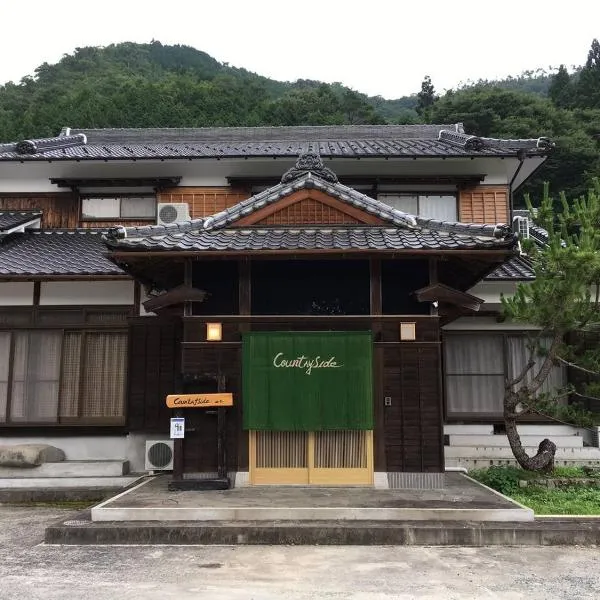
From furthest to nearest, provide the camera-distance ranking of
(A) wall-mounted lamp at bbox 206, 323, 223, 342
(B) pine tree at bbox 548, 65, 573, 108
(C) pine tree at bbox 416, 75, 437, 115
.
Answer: (C) pine tree at bbox 416, 75, 437, 115
(B) pine tree at bbox 548, 65, 573, 108
(A) wall-mounted lamp at bbox 206, 323, 223, 342

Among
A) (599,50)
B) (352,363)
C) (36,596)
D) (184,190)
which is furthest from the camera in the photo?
(599,50)

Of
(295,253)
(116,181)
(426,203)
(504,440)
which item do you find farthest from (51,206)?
(504,440)

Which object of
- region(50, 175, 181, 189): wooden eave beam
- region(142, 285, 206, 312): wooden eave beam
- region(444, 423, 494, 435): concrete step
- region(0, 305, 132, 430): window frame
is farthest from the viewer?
region(50, 175, 181, 189): wooden eave beam

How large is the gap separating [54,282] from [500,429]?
10540 mm

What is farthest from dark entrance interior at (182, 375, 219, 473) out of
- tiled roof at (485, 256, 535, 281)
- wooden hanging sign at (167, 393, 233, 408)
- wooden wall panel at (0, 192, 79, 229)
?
wooden wall panel at (0, 192, 79, 229)

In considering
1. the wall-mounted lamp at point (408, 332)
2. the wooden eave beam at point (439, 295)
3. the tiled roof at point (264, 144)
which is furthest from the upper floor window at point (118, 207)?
the wooden eave beam at point (439, 295)

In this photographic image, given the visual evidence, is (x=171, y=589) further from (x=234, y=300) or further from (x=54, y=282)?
(x=54, y=282)

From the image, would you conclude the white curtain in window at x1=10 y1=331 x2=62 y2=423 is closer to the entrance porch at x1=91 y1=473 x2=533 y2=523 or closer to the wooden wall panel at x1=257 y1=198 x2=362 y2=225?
the entrance porch at x1=91 y1=473 x2=533 y2=523

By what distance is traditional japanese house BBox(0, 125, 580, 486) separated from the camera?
31.6ft

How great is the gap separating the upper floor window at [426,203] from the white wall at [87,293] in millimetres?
6666

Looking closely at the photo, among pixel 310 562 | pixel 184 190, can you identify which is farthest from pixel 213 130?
pixel 310 562

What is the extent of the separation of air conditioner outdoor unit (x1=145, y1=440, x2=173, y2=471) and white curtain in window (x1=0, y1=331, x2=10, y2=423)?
3.39 m

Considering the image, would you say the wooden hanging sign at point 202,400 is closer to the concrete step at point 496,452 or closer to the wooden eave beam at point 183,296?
the wooden eave beam at point 183,296

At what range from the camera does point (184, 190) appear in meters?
14.9
